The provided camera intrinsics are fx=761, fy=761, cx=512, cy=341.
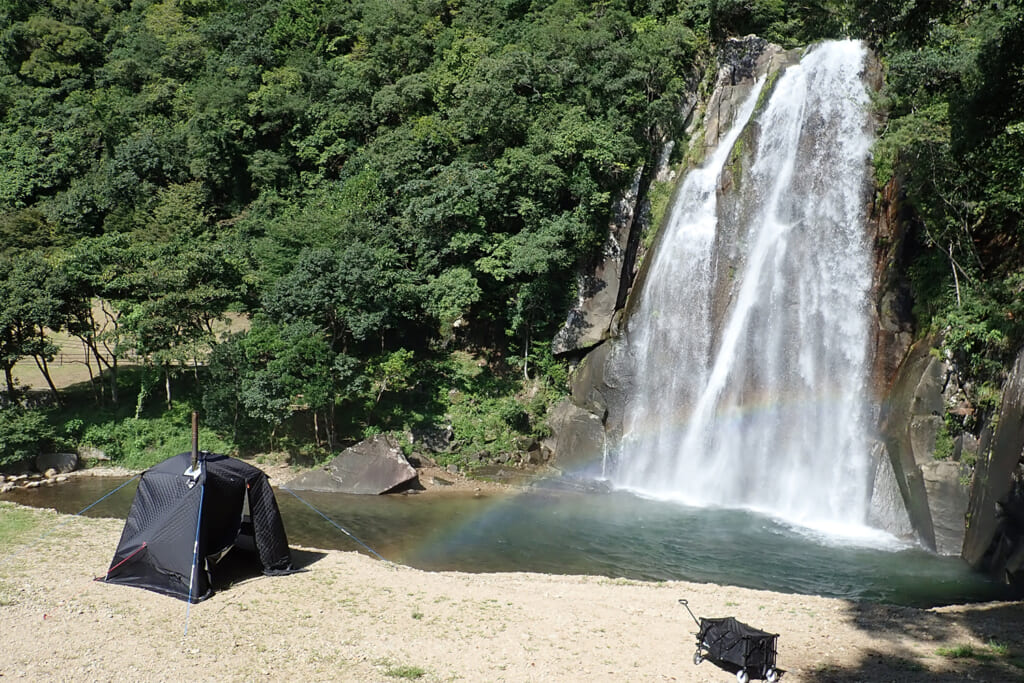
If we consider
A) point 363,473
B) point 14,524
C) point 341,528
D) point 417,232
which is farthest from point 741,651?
point 417,232

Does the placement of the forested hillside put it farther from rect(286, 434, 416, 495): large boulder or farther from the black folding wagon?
the black folding wagon

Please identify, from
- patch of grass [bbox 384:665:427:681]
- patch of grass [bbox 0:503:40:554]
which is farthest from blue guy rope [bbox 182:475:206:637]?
patch of grass [bbox 0:503:40:554]

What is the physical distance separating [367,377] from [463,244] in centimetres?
577

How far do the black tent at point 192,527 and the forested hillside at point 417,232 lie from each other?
993 cm

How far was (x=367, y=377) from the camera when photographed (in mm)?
26328

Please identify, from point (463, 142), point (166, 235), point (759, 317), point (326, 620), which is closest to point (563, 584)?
point (326, 620)

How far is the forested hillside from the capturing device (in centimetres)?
2019

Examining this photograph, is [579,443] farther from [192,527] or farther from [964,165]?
[192,527]

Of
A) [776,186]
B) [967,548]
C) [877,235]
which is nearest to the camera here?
[967,548]

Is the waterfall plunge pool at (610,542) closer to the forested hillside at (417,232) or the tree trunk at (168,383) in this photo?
the forested hillside at (417,232)

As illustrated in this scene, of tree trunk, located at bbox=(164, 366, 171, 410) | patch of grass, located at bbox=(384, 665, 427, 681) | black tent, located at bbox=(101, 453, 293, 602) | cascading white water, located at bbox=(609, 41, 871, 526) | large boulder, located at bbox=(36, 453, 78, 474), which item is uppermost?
cascading white water, located at bbox=(609, 41, 871, 526)

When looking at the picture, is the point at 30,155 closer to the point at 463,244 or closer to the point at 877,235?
the point at 463,244

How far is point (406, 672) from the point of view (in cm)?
1041

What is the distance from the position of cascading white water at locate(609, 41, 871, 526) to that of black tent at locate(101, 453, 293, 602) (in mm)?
12608
